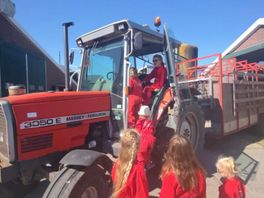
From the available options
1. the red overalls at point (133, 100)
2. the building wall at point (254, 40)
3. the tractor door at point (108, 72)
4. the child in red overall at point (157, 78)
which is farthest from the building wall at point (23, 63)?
the building wall at point (254, 40)

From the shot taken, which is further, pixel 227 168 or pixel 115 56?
pixel 115 56

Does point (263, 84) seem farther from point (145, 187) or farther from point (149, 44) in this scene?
point (145, 187)

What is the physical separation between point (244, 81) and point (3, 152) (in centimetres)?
603

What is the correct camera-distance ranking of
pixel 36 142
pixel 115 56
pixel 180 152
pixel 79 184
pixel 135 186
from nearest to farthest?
pixel 180 152, pixel 135 186, pixel 79 184, pixel 36 142, pixel 115 56

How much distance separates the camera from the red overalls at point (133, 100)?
435cm

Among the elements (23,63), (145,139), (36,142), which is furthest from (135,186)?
(23,63)

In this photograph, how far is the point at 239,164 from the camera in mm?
6238

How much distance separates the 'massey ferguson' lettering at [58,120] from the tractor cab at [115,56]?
0.28 meters

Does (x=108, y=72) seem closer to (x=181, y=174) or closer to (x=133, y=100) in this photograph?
(x=133, y=100)

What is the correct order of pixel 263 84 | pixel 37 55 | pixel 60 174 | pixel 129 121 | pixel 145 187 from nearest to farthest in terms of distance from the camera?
pixel 145 187, pixel 60 174, pixel 129 121, pixel 263 84, pixel 37 55

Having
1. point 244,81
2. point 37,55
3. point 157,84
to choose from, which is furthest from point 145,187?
point 37,55

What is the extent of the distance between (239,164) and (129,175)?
13.7ft

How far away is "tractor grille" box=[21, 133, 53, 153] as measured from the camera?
11.3 feet

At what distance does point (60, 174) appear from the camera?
346cm
